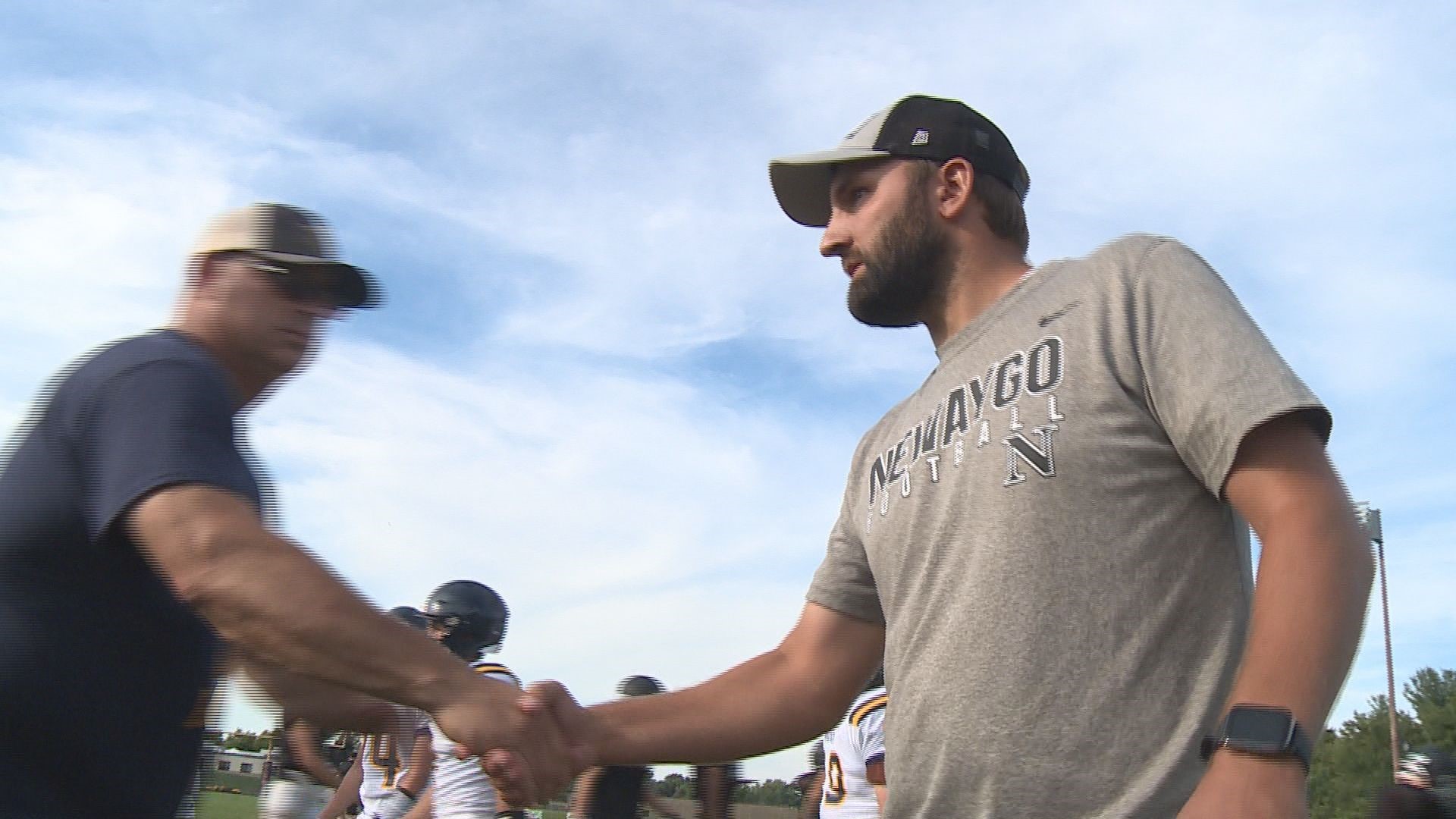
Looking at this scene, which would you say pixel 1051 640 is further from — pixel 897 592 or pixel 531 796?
pixel 531 796

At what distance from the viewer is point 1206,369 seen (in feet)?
6.96

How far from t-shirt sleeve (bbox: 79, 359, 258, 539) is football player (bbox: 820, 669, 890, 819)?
16.3 ft

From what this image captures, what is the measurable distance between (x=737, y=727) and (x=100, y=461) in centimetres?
160

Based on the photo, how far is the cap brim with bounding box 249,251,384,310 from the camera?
346 cm

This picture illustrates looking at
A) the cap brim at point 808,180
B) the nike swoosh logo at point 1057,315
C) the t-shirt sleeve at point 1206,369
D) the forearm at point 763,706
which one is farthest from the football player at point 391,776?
the t-shirt sleeve at point 1206,369

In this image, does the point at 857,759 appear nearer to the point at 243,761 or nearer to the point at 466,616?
the point at 466,616

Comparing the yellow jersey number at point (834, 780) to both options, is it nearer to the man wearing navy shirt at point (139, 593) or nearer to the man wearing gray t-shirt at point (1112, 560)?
the man wearing gray t-shirt at point (1112, 560)

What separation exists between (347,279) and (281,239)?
22cm

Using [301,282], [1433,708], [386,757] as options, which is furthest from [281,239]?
[1433,708]

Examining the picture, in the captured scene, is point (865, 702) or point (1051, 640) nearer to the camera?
point (1051, 640)

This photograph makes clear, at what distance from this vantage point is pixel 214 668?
9.12 ft

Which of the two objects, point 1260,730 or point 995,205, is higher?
point 995,205

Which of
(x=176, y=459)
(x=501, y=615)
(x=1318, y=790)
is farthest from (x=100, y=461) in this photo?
(x=1318, y=790)

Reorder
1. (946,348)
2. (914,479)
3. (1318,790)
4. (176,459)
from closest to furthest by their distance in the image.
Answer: (176,459) < (914,479) < (946,348) < (1318,790)
